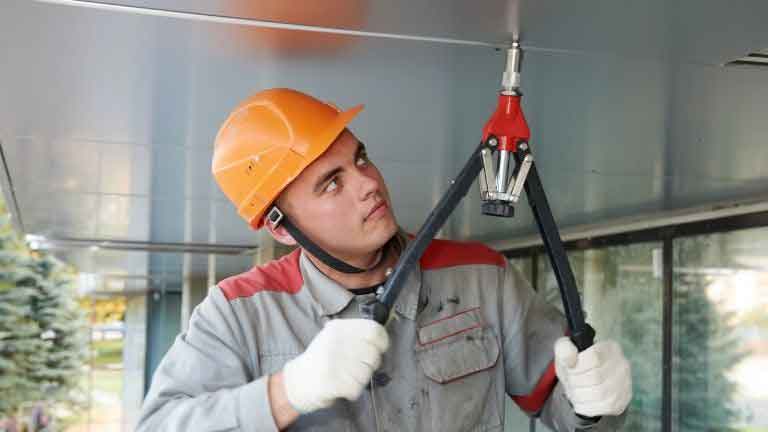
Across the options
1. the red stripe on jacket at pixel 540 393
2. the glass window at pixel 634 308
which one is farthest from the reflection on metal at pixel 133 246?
the red stripe on jacket at pixel 540 393

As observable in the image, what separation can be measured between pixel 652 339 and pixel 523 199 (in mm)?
1695

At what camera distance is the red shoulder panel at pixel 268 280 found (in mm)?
2613

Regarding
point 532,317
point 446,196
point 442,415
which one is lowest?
point 442,415

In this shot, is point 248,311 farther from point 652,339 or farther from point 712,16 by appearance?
point 652,339

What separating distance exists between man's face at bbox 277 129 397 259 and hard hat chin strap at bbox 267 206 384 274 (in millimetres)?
27

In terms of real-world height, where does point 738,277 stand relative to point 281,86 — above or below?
below

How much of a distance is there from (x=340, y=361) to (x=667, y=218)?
422 centimetres

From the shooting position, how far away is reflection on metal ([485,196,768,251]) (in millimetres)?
5298

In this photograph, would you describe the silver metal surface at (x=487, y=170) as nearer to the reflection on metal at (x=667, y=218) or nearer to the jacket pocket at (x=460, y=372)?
the jacket pocket at (x=460, y=372)

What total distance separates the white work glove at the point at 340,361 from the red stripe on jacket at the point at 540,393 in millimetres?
711

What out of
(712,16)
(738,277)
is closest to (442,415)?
(712,16)

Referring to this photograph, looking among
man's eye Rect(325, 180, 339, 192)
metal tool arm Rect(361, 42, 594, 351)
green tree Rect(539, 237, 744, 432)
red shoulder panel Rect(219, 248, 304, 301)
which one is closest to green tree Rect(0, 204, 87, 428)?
green tree Rect(539, 237, 744, 432)

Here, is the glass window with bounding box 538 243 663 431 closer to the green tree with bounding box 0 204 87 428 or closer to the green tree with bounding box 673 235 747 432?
the green tree with bounding box 673 235 747 432

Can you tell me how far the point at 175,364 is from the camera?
2.48 m
